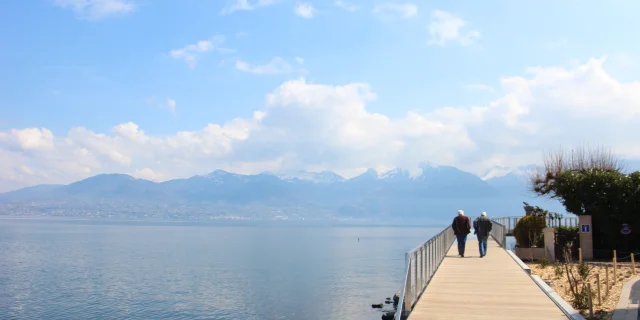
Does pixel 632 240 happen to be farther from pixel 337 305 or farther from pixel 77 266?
pixel 77 266

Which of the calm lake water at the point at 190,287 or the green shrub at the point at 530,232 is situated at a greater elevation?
the green shrub at the point at 530,232

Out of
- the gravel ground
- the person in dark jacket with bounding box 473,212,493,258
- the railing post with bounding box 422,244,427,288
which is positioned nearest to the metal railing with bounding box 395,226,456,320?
the railing post with bounding box 422,244,427,288

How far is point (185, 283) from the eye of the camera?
138ft

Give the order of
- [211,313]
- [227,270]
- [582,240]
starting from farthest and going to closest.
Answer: [227,270], [211,313], [582,240]

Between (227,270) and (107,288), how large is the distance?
14.6 meters

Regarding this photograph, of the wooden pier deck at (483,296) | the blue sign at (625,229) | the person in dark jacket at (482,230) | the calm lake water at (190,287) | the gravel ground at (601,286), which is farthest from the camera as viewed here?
the calm lake water at (190,287)

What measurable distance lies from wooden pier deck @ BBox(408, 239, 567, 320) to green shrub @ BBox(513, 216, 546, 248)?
8096 mm

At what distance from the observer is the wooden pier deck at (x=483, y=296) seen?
10438 mm

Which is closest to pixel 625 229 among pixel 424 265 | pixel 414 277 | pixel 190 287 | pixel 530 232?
pixel 530 232

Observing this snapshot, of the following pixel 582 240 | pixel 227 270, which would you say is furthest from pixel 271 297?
pixel 582 240

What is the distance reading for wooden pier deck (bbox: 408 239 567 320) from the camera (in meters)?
10.4

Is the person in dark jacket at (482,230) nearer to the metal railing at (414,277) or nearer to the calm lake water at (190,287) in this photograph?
the metal railing at (414,277)

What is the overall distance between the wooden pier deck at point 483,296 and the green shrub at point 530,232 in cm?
810

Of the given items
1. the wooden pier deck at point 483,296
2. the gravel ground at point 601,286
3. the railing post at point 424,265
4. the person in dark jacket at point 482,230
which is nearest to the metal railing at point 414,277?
the railing post at point 424,265
